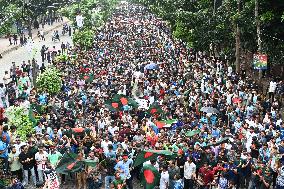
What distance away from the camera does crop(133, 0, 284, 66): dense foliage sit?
23344 millimetres

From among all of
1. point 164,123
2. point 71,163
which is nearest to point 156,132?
point 164,123

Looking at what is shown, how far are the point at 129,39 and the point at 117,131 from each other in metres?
27.1

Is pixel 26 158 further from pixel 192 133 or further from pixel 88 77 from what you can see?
pixel 88 77

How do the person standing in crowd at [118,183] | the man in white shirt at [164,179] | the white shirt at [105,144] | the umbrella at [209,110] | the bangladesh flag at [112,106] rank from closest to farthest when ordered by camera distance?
1. the person standing in crowd at [118,183]
2. the man in white shirt at [164,179]
3. the white shirt at [105,144]
4. the umbrella at [209,110]
5. the bangladesh flag at [112,106]

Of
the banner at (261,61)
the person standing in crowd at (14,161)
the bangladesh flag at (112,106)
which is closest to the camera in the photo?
the person standing in crowd at (14,161)

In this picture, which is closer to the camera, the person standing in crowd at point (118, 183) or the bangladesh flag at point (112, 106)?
the person standing in crowd at point (118, 183)

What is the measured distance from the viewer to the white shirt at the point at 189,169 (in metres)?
12.7

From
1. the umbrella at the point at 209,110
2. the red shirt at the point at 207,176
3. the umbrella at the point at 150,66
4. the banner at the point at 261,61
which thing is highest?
the banner at the point at 261,61

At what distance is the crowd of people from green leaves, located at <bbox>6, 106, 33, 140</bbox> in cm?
46

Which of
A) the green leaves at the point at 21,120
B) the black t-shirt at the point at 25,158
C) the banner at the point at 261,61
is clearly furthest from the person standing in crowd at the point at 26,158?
the banner at the point at 261,61

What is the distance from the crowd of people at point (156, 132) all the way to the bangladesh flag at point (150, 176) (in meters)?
0.21

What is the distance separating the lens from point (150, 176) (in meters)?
12.6

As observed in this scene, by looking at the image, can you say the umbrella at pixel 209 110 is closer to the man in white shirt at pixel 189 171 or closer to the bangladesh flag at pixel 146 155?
the man in white shirt at pixel 189 171

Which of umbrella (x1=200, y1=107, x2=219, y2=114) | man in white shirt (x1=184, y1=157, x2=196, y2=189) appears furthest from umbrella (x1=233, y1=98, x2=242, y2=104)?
man in white shirt (x1=184, y1=157, x2=196, y2=189)
